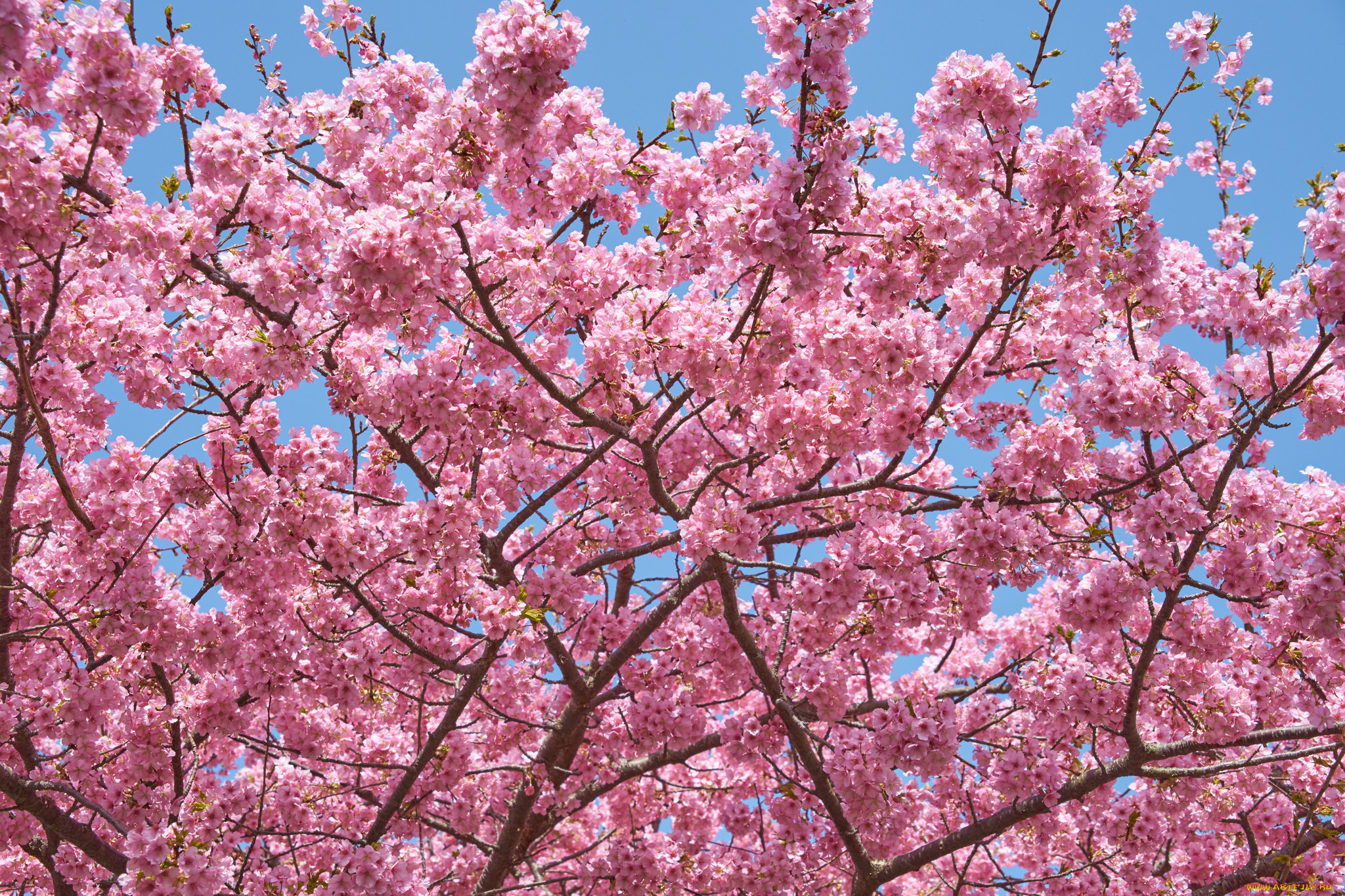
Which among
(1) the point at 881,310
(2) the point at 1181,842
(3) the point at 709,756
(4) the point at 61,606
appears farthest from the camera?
(3) the point at 709,756

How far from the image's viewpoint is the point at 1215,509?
6.04m

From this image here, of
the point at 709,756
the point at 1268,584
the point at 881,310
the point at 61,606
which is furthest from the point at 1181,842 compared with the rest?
the point at 61,606

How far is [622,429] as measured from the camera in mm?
6074

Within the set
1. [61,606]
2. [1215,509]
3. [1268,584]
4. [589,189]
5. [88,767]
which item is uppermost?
[589,189]

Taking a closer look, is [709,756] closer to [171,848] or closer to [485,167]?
[171,848]

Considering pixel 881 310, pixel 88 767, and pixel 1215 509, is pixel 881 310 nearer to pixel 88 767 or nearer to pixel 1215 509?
pixel 1215 509

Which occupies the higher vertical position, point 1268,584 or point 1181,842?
point 1268,584

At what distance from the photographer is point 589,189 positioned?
6391 millimetres

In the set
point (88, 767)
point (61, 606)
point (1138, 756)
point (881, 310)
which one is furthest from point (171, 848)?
point (1138, 756)

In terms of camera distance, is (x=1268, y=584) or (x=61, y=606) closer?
(x=1268, y=584)

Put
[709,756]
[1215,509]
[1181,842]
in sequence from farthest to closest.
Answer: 1. [709,756]
2. [1181,842]
3. [1215,509]

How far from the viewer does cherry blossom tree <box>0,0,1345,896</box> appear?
5418 mm

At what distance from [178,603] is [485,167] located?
12.9ft

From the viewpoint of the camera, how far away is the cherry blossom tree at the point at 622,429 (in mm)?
5418
